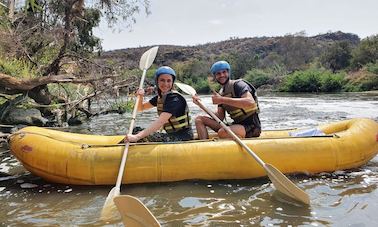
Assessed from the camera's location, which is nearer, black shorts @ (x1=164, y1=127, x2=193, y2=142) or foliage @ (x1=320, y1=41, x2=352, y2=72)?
black shorts @ (x1=164, y1=127, x2=193, y2=142)

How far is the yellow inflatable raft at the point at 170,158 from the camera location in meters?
4.31

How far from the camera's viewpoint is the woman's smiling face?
15.5 ft

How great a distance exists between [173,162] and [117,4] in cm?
1022

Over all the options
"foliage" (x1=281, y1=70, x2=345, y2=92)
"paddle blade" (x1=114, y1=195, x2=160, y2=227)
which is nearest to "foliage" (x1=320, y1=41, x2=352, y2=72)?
"foliage" (x1=281, y1=70, x2=345, y2=92)

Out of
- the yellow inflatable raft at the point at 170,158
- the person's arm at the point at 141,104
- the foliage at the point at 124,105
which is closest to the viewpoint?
the yellow inflatable raft at the point at 170,158

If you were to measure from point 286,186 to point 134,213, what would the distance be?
1585 mm

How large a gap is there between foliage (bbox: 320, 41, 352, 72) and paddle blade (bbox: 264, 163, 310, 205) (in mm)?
40153

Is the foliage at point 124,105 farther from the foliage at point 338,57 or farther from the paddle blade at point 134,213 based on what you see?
the foliage at point 338,57

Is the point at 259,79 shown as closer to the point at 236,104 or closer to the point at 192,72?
the point at 192,72

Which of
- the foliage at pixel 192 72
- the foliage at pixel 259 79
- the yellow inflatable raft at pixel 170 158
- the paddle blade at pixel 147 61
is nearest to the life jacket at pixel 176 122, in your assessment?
the yellow inflatable raft at pixel 170 158

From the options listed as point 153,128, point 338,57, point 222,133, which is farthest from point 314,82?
point 153,128

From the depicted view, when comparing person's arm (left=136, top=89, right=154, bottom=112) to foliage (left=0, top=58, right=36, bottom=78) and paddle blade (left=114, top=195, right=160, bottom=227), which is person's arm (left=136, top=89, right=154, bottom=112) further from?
foliage (left=0, top=58, right=36, bottom=78)

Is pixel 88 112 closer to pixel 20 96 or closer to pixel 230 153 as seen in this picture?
pixel 20 96

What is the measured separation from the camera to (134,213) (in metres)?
3.08
